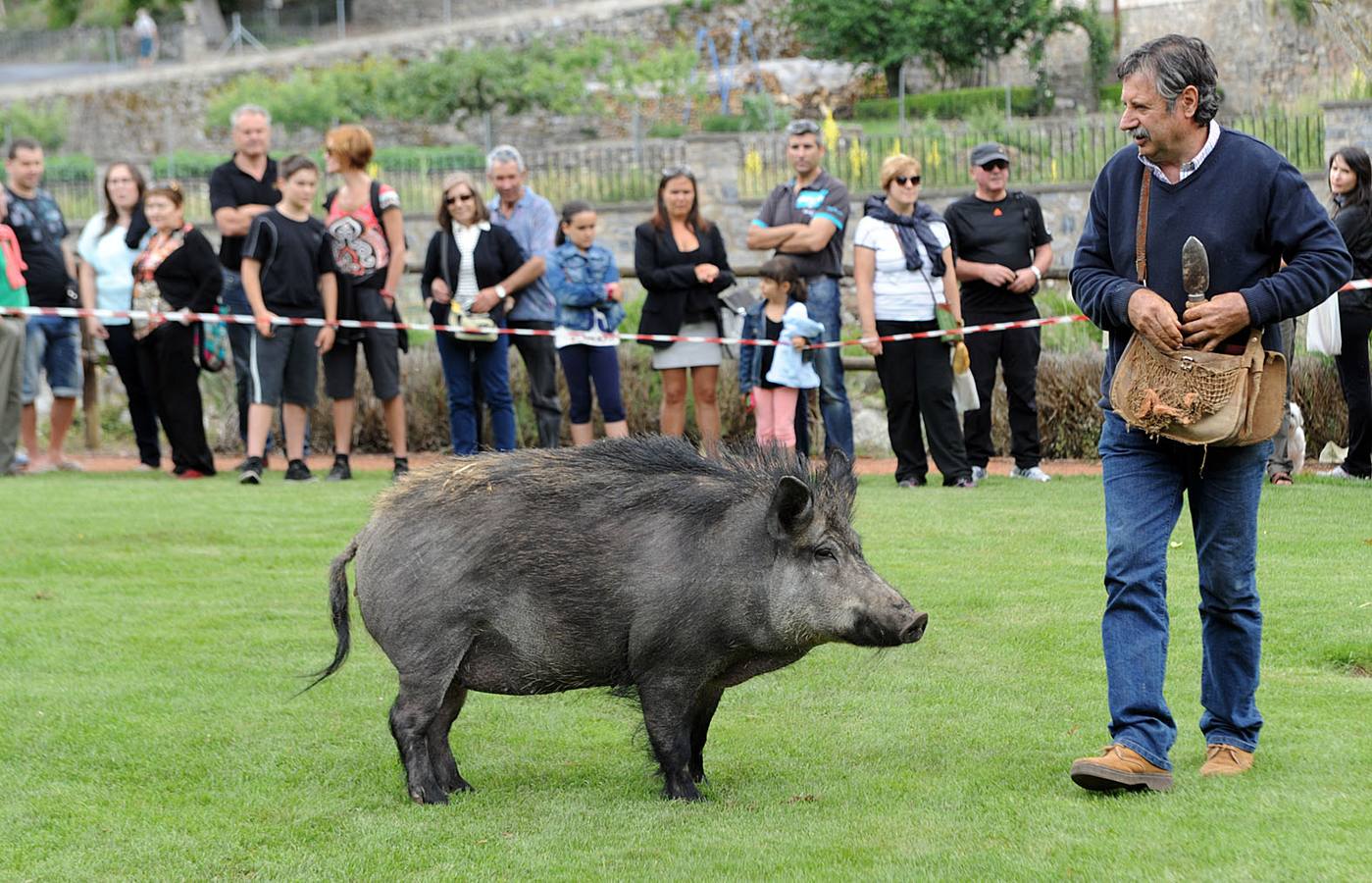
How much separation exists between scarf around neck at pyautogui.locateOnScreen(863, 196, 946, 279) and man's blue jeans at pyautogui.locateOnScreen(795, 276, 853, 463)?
2.42 feet

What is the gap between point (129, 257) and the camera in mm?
13312

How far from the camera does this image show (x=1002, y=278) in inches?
444

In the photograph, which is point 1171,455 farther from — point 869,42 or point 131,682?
point 869,42

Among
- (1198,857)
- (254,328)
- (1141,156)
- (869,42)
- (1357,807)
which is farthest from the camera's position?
(869,42)

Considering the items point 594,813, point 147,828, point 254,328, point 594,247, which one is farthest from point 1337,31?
point 147,828

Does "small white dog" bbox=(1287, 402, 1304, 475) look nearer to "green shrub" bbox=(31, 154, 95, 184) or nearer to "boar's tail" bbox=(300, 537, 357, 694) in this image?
"boar's tail" bbox=(300, 537, 357, 694)

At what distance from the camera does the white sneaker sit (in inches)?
455

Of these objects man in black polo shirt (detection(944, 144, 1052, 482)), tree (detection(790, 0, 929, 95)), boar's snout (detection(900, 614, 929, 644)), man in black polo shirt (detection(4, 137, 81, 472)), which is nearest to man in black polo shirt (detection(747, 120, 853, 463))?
man in black polo shirt (detection(944, 144, 1052, 482))

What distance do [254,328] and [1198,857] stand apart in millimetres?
8839

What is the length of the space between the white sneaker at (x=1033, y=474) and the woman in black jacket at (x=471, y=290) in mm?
3482

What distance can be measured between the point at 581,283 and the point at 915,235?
235 cm

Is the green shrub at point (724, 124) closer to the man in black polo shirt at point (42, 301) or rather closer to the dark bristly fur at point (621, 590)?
the man in black polo shirt at point (42, 301)

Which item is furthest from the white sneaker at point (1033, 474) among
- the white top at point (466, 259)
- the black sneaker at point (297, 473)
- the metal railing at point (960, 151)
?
the metal railing at point (960, 151)

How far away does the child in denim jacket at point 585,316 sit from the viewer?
1186 centimetres
